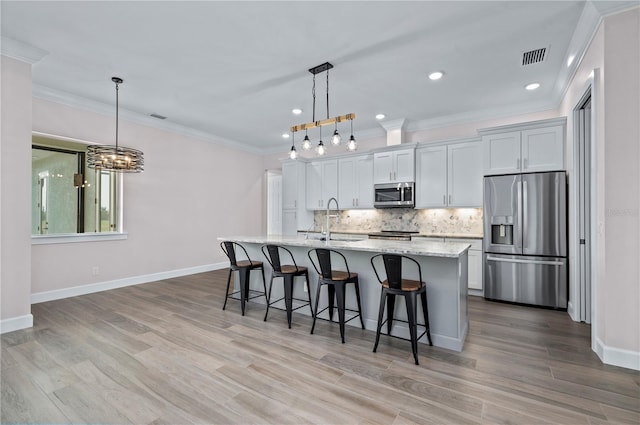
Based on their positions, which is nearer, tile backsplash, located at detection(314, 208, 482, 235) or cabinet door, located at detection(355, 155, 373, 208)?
tile backsplash, located at detection(314, 208, 482, 235)

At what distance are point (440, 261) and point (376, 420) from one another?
1565 millimetres

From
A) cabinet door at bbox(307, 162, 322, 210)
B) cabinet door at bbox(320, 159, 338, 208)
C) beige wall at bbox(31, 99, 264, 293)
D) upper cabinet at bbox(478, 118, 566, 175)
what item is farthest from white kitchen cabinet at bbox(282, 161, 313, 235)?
upper cabinet at bbox(478, 118, 566, 175)

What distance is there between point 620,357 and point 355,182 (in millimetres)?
4560

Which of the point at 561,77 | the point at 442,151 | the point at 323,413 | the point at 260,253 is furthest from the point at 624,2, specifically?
the point at 260,253

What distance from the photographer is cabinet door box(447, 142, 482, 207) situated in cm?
502

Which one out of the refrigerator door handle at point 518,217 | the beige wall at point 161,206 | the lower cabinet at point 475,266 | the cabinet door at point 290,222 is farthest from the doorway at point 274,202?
the refrigerator door handle at point 518,217

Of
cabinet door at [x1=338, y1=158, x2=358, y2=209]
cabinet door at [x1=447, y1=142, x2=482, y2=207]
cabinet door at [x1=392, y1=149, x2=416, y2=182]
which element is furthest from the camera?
cabinet door at [x1=338, y1=158, x2=358, y2=209]

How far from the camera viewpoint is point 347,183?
6.42 metres

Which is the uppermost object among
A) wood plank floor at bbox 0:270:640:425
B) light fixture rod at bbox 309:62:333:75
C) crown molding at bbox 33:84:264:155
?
light fixture rod at bbox 309:62:333:75

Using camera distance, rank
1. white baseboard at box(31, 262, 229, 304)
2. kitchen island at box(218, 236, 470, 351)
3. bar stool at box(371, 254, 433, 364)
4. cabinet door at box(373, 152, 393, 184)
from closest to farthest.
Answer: bar stool at box(371, 254, 433, 364)
kitchen island at box(218, 236, 470, 351)
white baseboard at box(31, 262, 229, 304)
cabinet door at box(373, 152, 393, 184)

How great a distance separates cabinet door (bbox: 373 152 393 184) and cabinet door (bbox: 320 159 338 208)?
930 mm

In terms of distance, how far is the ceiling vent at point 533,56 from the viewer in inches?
131

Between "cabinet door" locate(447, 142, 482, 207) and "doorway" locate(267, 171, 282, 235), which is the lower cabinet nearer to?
"cabinet door" locate(447, 142, 482, 207)

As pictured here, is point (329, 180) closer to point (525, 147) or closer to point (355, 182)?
point (355, 182)
